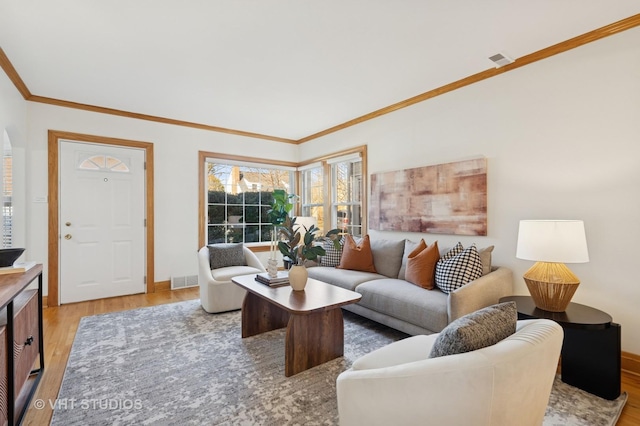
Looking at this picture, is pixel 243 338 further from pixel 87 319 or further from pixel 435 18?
pixel 435 18

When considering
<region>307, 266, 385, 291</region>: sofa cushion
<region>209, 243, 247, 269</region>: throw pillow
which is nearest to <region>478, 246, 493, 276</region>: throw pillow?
<region>307, 266, 385, 291</region>: sofa cushion

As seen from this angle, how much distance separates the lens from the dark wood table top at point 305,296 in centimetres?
226

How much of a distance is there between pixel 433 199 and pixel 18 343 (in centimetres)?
354

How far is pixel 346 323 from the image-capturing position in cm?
329

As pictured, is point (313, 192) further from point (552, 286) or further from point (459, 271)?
point (552, 286)

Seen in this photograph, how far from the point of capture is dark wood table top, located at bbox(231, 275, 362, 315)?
2264mm

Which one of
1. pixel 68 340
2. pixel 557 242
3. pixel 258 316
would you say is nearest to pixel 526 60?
pixel 557 242

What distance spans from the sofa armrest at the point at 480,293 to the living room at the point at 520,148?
7.5 inches

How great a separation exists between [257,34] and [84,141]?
3051 mm

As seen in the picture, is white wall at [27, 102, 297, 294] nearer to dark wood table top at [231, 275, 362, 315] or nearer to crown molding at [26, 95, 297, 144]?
crown molding at [26, 95, 297, 144]

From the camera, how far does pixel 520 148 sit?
9.40 feet

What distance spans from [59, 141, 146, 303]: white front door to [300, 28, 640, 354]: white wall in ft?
13.2

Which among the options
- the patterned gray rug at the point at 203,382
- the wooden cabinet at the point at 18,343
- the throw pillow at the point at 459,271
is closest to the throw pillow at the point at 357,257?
the patterned gray rug at the point at 203,382

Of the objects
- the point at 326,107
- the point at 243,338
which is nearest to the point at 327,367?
the point at 243,338
